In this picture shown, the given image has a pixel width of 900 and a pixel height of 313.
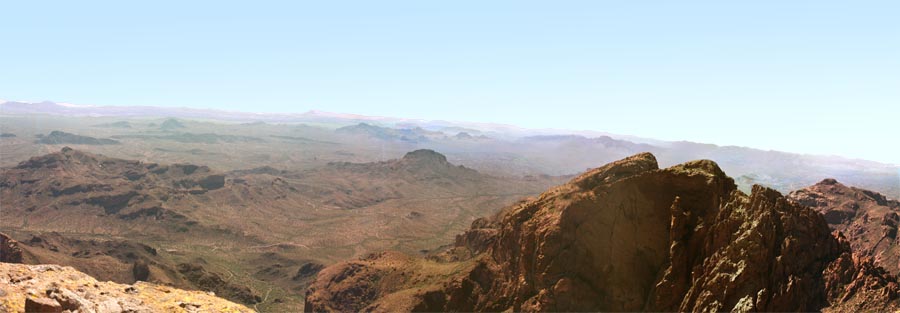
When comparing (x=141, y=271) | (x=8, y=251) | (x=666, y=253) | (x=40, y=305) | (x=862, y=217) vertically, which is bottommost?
(x=141, y=271)

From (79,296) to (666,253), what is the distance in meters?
35.4

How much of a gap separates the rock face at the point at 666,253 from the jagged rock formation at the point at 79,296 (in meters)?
24.6

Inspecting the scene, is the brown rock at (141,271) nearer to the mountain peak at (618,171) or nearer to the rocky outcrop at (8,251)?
the rocky outcrop at (8,251)

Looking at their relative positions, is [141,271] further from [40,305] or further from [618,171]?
[40,305]

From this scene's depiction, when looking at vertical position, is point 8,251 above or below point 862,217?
below

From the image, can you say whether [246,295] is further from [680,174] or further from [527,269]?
[680,174]

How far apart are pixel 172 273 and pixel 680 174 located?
10759cm

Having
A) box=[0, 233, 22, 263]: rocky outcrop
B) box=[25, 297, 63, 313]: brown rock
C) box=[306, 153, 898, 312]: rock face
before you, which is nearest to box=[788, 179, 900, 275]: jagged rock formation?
box=[306, 153, 898, 312]: rock face

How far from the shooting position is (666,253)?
141ft

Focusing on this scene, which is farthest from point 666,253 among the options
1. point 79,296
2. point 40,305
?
point 40,305

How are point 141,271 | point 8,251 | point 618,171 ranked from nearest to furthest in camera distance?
point 618,171 < point 8,251 < point 141,271

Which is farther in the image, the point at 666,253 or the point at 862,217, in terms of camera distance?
the point at 862,217

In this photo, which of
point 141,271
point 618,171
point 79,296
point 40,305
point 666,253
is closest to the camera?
point 40,305

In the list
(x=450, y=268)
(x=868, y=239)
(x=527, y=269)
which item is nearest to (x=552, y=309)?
(x=527, y=269)
